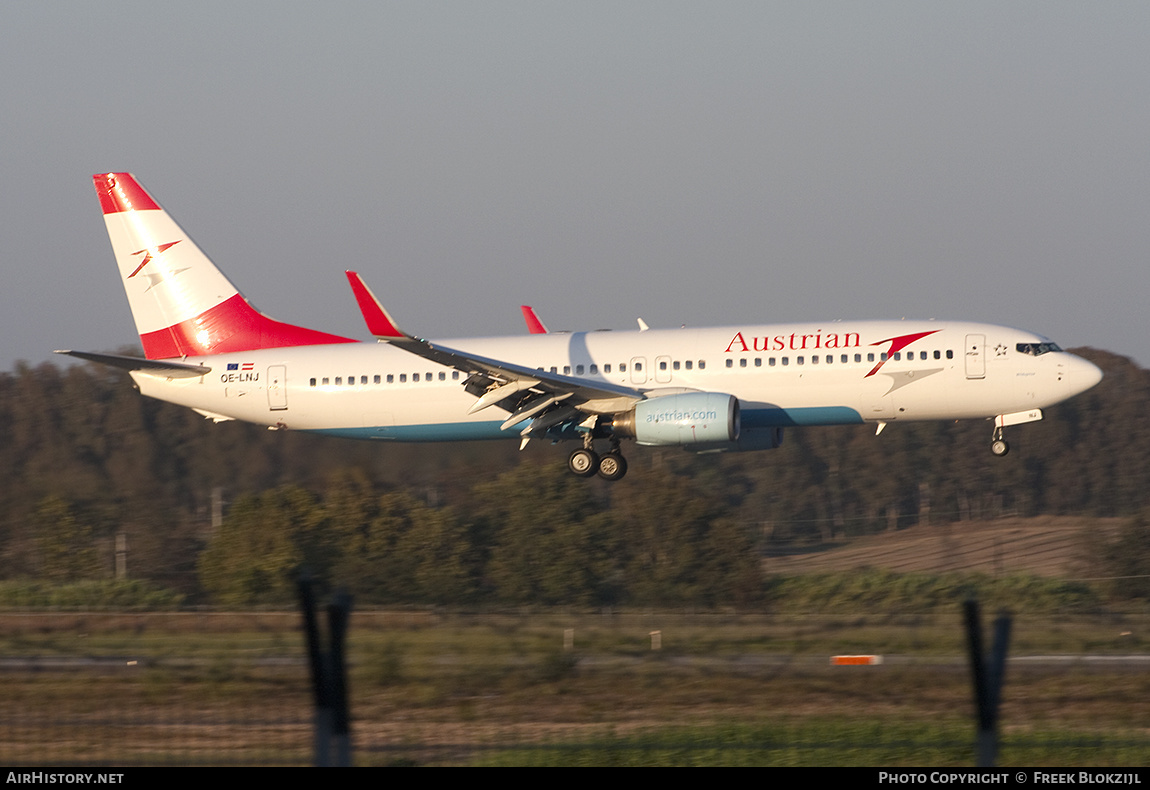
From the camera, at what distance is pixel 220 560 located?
34406mm

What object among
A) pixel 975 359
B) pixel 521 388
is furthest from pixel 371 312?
pixel 975 359

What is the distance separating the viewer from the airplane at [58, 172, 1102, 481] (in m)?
28.3

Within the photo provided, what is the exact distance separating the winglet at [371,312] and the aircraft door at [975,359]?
494 inches

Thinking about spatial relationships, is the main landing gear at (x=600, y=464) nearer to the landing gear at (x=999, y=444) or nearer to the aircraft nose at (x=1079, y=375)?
the landing gear at (x=999, y=444)

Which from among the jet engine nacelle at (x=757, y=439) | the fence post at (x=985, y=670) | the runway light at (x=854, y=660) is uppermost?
the jet engine nacelle at (x=757, y=439)

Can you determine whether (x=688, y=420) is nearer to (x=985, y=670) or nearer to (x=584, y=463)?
(x=584, y=463)

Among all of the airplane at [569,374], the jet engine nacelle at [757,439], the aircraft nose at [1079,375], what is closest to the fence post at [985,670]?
the airplane at [569,374]

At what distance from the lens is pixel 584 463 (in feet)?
100

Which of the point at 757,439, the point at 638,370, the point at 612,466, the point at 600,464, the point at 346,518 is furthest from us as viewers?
the point at 346,518

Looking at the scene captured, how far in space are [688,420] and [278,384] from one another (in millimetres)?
10767

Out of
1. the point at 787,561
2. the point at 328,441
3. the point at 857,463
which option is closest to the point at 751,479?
the point at 857,463

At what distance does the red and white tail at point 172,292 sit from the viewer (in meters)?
33.4

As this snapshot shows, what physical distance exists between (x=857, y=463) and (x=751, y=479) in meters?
7.08
